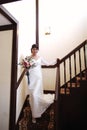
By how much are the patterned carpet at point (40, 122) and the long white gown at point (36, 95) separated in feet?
0.36

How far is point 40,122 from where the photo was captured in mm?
3602

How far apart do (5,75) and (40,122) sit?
1.24 meters

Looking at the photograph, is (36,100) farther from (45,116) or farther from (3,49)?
(3,49)

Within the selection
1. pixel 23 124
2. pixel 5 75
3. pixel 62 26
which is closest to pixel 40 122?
pixel 23 124

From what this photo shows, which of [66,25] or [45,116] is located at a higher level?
[66,25]

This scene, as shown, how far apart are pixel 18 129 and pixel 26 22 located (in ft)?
8.30

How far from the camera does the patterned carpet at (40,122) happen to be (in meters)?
3.51

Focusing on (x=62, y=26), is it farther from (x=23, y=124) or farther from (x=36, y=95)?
(x=23, y=124)

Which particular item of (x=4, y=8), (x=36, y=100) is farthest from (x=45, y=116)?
(x=4, y=8)

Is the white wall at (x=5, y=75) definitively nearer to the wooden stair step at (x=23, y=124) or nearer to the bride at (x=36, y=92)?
the wooden stair step at (x=23, y=124)

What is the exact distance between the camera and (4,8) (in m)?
3.27

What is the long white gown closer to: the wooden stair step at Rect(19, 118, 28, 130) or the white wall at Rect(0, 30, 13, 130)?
the wooden stair step at Rect(19, 118, 28, 130)

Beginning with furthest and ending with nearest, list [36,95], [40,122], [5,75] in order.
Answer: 1. [5,75]
2. [36,95]
3. [40,122]

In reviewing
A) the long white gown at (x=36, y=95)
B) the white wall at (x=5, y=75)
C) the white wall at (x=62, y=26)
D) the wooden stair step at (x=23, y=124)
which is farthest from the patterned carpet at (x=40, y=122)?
the white wall at (x=62, y=26)
